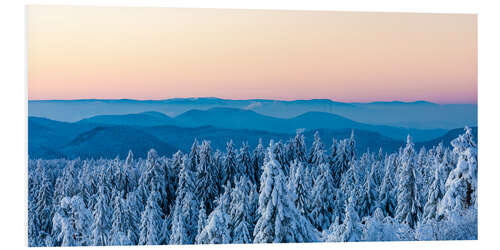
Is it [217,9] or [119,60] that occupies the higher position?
[217,9]

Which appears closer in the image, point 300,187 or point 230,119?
point 230,119

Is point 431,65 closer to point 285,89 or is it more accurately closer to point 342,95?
point 342,95

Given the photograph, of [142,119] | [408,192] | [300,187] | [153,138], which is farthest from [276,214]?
[408,192]

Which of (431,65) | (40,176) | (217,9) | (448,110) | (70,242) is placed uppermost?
(217,9)

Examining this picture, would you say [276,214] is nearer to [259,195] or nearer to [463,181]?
[259,195]

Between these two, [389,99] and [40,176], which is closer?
[40,176]

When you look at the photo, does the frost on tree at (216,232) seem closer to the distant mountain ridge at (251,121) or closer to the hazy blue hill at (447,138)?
the distant mountain ridge at (251,121)

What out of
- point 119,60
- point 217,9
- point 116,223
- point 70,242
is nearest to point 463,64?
point 217,9
